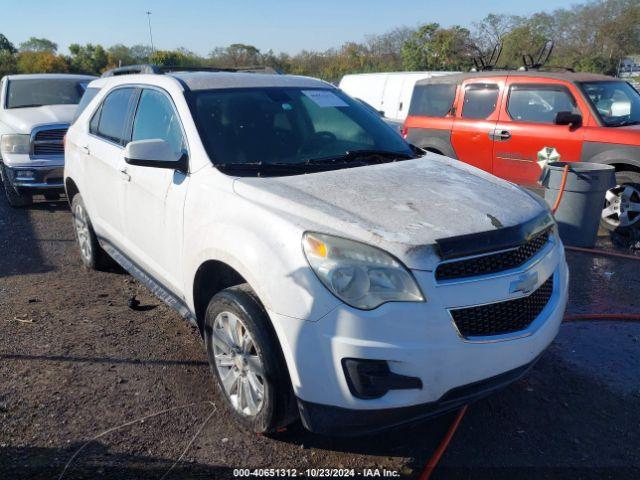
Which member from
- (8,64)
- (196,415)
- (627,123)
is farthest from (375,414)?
(8,64)

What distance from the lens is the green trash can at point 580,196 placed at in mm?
5719

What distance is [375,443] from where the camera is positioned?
296cm

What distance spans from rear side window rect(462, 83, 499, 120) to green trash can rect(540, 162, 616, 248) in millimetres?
1962

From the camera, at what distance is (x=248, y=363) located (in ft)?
9.39

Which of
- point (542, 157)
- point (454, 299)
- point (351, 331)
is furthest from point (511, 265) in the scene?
point (542, 157)

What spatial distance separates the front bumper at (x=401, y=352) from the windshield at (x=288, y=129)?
130 centimetres

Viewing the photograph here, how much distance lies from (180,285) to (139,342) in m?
0.86

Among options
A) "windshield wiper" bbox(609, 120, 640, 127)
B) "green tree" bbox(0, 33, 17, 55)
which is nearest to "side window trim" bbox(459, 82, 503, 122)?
"windshield wiper" bbox(609, 120, 640, 127)

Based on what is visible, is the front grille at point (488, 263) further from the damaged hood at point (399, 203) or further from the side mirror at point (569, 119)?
the side mirror at point (569, 119)

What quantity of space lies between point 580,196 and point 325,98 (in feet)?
9.98

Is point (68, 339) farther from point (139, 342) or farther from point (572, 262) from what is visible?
point (572, 262)

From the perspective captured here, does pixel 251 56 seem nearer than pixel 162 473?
No

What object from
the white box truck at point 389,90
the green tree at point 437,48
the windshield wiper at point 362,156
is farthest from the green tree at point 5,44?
the windshield wiper at point 362,156

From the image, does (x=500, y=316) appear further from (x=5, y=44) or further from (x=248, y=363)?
(x=5, y=44)
